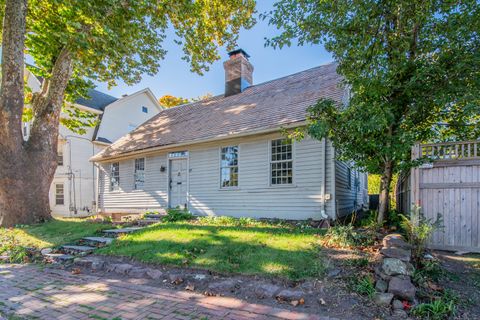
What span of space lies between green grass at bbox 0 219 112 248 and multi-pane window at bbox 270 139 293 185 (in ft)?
17.1

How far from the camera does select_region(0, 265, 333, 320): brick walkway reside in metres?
2.97

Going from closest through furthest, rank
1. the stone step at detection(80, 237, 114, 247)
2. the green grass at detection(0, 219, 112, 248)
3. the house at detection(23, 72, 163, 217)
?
the stone step at detection(80, 237, 114, 247), the green grass at detection(0, 219, 112, 248), the house at detection(23, 72, 163, 217)

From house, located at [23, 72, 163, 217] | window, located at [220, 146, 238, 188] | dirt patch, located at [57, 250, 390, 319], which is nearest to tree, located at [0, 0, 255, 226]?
window, located at [220, 146, 238, 188]

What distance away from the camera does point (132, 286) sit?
391 cm

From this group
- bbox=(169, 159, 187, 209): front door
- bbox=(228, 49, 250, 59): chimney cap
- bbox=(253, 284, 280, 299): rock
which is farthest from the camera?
bbox=(228, 49, 250, 59): chimney cap

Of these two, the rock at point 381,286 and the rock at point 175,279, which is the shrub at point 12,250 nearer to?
the rock at point 175,279

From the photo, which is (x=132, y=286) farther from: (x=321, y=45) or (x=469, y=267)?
(x=321, y=45)

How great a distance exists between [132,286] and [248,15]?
12.9 meters

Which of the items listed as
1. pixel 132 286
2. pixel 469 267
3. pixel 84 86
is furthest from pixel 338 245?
pixel 84 86

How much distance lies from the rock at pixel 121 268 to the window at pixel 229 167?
504 cm

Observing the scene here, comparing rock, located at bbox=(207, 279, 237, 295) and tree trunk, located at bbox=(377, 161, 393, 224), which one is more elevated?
tree trunk, located at bbox=(377, 161, 393, 224)

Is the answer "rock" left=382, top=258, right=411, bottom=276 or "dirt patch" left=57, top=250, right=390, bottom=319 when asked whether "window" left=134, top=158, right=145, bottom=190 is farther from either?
"rock" left=382, top=258, right=411, bottom=276

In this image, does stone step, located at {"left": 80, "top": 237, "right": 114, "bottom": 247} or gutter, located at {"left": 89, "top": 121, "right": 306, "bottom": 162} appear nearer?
stone step, located at {"left": 80, "top": 237, "right": 114, "bottom": 247}

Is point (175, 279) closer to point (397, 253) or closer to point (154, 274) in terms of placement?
point (154, 274)
